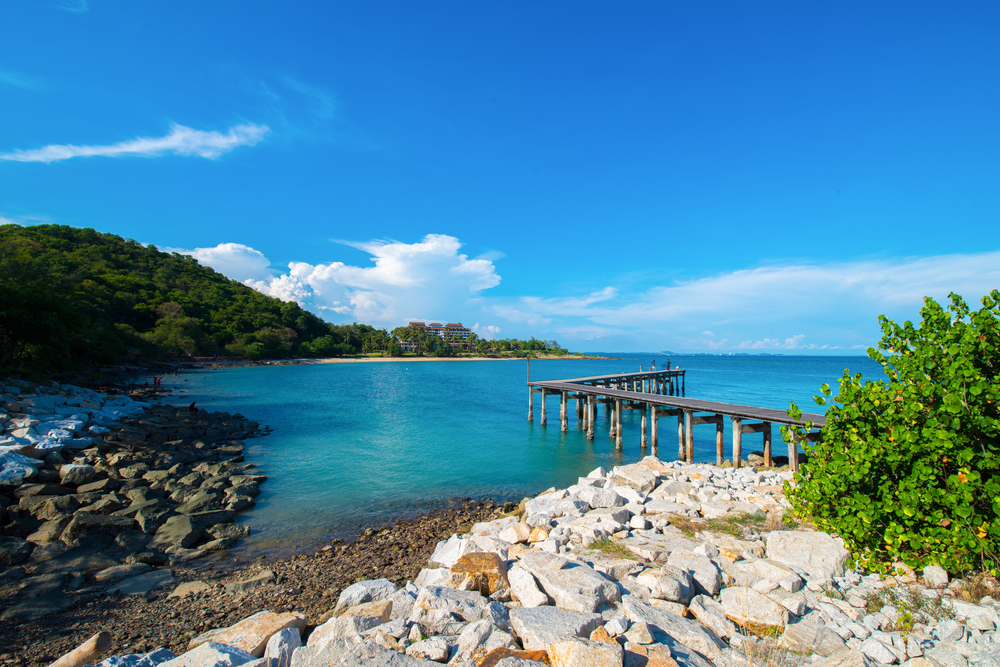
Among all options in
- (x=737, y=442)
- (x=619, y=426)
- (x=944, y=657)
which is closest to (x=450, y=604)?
(x=944, y=657)

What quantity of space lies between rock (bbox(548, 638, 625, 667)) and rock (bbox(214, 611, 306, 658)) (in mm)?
2692

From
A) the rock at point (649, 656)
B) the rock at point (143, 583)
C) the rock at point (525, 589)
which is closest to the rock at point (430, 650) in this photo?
the rock at point (525, 589)

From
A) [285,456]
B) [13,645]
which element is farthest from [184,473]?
[13,645]

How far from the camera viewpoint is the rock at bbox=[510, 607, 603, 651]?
3779 mm

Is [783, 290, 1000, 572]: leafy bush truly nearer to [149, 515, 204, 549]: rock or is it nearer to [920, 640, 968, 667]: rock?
[920, 640, 968, 667]: rock

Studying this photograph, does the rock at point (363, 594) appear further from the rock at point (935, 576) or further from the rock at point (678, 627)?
the rock at point (935, 576)

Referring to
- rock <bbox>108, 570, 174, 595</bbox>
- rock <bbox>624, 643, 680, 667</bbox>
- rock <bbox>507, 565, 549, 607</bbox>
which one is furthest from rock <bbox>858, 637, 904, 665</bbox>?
rock <bbox>108, 570, 174, 595</bbox>

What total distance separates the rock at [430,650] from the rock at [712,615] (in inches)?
102

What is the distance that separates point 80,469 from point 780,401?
43.2m

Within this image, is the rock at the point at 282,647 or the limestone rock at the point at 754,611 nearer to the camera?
the rock at the point at 282,647

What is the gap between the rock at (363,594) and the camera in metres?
5.46

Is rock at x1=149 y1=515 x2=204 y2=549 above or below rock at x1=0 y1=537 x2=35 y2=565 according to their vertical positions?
below

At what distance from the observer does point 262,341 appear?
8850 centimetres

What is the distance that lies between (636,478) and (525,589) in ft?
19.8
